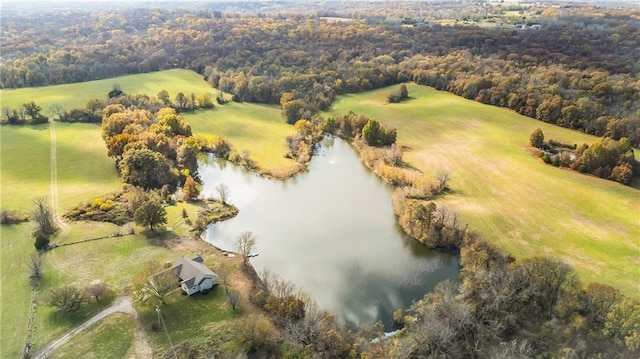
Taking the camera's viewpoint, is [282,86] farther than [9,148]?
Yes

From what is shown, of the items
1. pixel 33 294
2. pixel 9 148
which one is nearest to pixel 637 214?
pixel 33 294

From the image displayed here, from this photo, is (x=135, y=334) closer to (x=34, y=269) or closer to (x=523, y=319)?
(x=34, y=269)

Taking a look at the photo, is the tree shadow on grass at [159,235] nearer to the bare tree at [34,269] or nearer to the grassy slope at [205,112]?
the bare tree at [34,269]

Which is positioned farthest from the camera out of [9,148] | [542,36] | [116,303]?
[542,36]

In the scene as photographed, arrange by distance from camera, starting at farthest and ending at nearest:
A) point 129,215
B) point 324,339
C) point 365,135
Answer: point 365,135 → point 129,215 → point 324,339

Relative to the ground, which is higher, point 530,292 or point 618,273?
point 530,292

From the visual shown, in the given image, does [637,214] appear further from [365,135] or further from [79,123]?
[79,123]

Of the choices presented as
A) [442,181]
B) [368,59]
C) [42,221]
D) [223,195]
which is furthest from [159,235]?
[368,59]
